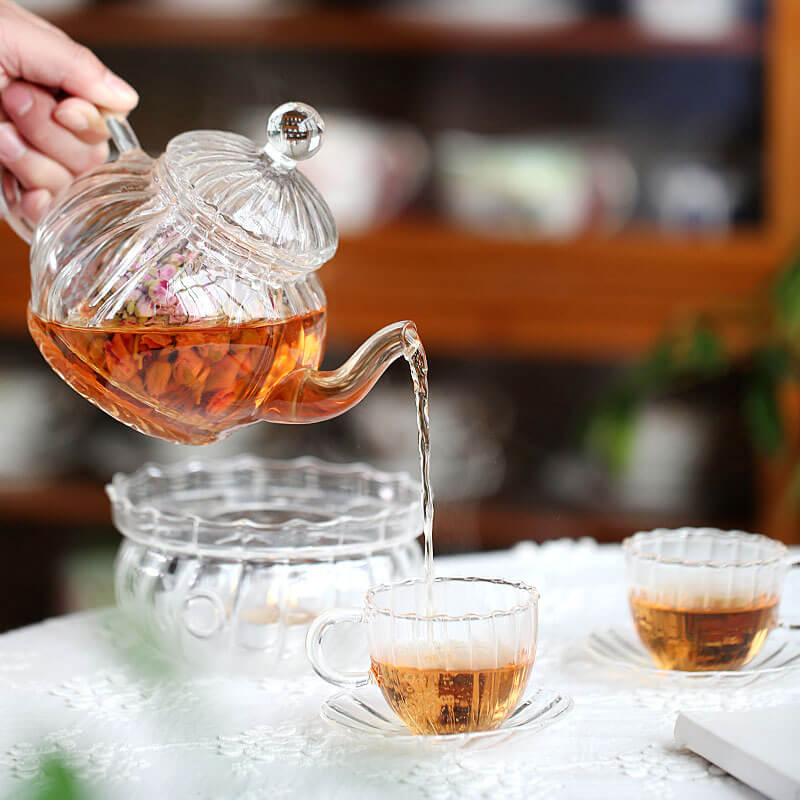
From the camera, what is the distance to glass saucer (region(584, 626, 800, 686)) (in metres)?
0.78

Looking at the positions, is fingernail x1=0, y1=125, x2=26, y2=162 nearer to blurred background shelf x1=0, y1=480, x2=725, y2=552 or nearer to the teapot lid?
the teapot lid

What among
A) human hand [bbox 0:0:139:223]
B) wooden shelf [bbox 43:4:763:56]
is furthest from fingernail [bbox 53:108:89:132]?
wooden shelf [bbox 43:4:763:56]

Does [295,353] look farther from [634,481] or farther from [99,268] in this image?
[634,481]

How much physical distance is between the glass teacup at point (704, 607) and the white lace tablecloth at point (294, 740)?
0.09 ft

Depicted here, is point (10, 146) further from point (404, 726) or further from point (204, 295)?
Result: point (404, 726)

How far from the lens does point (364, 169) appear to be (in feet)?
7.88

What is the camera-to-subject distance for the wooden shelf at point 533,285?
2.26 metres

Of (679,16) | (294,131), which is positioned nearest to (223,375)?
(294,131)

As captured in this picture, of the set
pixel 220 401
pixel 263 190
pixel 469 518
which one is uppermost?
pixel 263 190

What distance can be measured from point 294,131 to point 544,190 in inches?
64.6

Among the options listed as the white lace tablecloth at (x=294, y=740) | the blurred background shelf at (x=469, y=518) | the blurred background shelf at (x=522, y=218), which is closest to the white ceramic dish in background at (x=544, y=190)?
the blurred background shelf at (x=522, y=218)

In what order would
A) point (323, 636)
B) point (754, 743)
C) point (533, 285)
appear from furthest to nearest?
point (533, 285), point (323, 636), point (754, 743)

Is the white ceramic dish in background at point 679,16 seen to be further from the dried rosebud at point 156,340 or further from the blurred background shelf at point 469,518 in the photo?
the dried rosebud at point 156,340

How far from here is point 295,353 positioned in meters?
0.78
